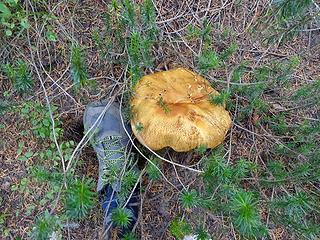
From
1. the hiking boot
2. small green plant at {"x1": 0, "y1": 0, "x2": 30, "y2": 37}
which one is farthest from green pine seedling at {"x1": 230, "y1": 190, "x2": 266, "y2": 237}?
small green plant at {"x1": 0, "y1": 0, "x2": 30, "y2": 37}

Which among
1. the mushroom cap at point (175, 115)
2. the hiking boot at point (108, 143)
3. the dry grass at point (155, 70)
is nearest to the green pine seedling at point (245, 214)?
the mushroom cap at point (175, 115)

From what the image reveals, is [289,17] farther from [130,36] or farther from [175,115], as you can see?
[130,36]

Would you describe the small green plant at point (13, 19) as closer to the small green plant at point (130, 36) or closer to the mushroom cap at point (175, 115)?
the small green plant at point (130, 36)

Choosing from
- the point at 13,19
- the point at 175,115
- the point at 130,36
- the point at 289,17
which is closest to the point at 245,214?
the point at 175,115

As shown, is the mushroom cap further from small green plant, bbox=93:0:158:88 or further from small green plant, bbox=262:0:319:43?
small green plant, bbox=262:0:319:43

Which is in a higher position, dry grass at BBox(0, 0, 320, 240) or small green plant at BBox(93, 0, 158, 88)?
small green plant at BBox(93, 0, 158, 88)

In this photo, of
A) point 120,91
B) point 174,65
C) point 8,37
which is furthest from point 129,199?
point 8,37

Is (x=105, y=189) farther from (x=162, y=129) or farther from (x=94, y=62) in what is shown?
(x=94, y=62)
